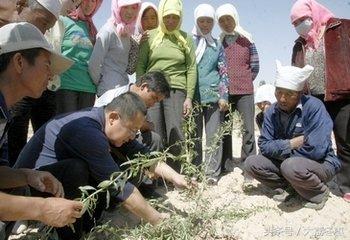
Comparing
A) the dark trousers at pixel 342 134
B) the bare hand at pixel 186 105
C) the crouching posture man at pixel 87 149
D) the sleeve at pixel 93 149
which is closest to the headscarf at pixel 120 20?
the bare hand at pixel 186 105

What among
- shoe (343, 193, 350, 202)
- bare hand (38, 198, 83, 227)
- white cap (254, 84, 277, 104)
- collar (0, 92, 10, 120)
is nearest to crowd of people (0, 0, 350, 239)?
shoe (343, 193, 350, 202)

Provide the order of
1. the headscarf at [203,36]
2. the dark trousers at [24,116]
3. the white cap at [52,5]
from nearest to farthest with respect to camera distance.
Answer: the white cap at [52,5]
the dark trousers at [24,116]
the headscarf at [203,36]

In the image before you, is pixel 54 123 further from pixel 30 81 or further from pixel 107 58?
pixel 107 58

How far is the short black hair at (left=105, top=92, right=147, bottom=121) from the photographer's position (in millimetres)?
2600

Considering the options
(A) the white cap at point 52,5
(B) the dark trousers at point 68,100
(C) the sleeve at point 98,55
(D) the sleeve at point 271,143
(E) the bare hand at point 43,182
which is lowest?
(D) the sleeve at point 271,143

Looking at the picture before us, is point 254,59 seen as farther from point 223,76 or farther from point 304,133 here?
point 304,133

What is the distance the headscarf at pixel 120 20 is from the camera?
3939mm

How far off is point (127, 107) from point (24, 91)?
71 centimetres

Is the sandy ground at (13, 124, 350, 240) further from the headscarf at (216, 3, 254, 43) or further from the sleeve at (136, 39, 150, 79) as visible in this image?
the headscarf at (216, 3, 254, 43)

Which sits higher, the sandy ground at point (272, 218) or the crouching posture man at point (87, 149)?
the crouching posture man at point (87, 149)

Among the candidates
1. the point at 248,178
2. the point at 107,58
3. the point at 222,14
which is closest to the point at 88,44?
the point at 107,58

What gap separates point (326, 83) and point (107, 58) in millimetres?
2039

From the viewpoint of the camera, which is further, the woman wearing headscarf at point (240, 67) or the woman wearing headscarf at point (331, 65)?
the woman wearing headscarf at point (240, 67)

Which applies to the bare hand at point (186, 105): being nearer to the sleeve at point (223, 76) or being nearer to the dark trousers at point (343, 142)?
the sleeve at point (223, 76)
